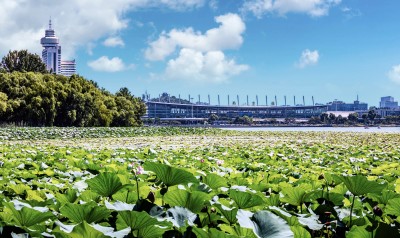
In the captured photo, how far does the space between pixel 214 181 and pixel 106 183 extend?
2.08 ft

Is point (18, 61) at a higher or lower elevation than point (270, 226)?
higher

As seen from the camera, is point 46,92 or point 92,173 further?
point 46,92

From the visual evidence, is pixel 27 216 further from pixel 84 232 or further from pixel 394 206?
pixel 394 206

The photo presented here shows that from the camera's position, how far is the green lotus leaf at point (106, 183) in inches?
70.5

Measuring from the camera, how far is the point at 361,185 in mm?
1825

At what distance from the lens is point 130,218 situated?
4.52ft

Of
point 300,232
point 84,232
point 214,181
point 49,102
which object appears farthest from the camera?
point 49,102

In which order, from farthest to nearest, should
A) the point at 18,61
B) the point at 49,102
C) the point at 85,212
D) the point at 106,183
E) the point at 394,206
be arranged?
the point at 18,61 < the point at 49,102 < the point at 106,183 < the point at 394,206 < the point at 85,212

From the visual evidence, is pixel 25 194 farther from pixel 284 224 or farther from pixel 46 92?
Result: pixel 46 92

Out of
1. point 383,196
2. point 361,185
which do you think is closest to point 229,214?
point 361,185

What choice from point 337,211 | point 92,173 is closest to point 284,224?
point 337,211

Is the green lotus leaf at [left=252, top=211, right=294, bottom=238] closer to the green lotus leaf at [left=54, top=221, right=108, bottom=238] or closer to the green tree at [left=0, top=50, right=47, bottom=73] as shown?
the green lotus leaf at [left=54, top=221, right=108, bottom=238]

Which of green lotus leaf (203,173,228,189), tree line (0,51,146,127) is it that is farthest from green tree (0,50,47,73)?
green lotus leaf (203,173,228,189)

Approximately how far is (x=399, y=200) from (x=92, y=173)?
2531mm
